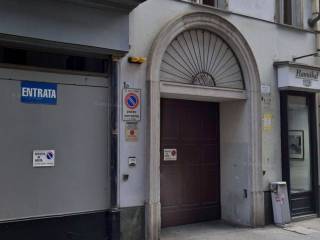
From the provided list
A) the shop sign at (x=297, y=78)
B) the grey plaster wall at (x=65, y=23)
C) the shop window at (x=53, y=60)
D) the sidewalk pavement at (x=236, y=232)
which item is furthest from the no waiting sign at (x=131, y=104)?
the shop sign at (x=297, y=78)

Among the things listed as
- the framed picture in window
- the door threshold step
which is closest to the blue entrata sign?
the framed picture in window

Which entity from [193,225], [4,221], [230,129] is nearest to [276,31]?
[230,129]

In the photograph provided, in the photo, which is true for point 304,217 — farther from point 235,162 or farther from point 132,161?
point 132,161

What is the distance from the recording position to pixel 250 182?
23.9 feet

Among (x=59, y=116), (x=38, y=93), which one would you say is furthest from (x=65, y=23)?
(x=59, y=116)

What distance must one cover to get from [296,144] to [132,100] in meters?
4.33

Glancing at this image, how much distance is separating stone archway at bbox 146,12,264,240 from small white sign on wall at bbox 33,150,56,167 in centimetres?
159

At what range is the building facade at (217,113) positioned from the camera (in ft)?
20.0

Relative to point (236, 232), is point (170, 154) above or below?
above

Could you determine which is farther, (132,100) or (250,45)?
(250,45)

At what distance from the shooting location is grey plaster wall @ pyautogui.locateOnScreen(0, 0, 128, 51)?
4824mm

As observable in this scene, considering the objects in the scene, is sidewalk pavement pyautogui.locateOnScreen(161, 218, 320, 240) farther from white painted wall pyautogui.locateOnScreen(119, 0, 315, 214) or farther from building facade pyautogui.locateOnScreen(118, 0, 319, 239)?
white painted wall pyautogui.locateOnScreen(119, 0, 315, 214)

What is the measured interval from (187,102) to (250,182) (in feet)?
6.85

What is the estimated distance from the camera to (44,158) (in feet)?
17.4
